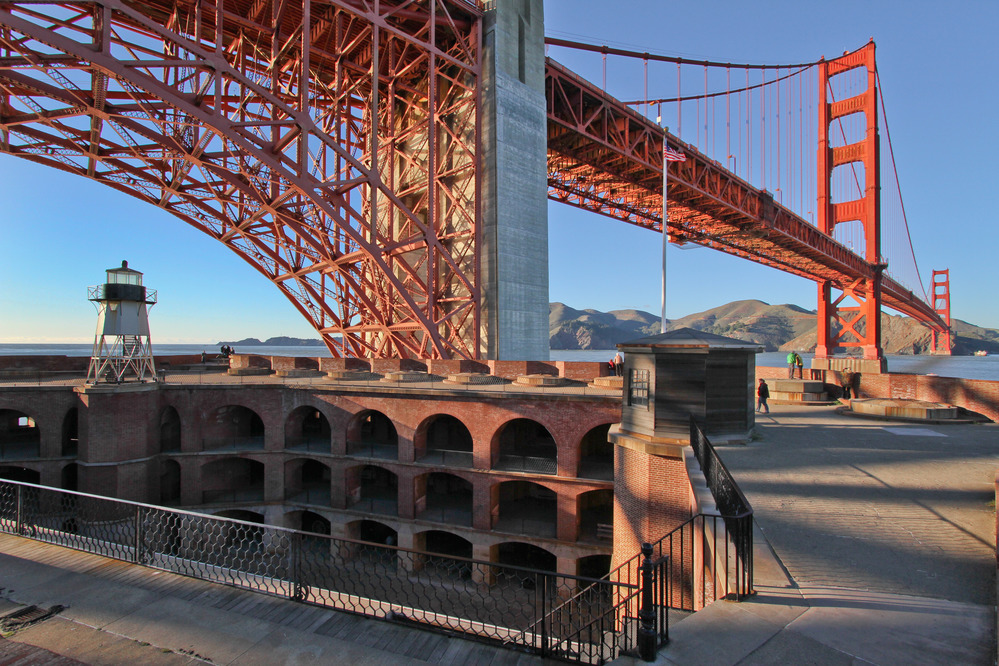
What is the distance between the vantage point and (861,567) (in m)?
4.26

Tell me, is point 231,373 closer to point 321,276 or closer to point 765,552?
point 321,276

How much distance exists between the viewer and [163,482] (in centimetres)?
1889

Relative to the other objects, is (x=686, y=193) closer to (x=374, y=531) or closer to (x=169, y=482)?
(x=374, y=531)

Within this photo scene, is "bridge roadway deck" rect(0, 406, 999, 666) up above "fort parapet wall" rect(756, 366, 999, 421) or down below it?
below

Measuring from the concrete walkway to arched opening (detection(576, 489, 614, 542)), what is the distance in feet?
28.7

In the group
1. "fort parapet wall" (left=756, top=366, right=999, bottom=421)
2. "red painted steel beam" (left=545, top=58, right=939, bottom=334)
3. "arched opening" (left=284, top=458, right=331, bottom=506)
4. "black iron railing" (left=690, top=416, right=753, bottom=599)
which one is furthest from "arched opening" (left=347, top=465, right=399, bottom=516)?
"red painted steel beam" (left=545, top=58, right=939, bottom=334)

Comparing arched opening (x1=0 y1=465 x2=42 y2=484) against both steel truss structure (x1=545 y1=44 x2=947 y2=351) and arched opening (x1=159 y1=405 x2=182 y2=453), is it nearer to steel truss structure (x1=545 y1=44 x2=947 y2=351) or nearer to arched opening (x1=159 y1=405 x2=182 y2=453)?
arched opening (x1=159 y1=405 x2=182 y2=453)

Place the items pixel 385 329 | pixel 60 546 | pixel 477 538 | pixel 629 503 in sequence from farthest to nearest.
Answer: pixel 385 329 < pixel 477 538 < pixel 629 503 < pixel 60 546

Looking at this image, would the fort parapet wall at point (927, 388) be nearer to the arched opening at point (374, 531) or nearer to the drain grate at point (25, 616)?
the drain grate at point (25, 616)

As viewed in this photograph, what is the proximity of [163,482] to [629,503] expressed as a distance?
1924 centimetres

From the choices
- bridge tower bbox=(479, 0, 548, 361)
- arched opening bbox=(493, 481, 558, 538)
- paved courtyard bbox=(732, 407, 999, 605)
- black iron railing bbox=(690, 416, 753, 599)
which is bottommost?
arched opening bbox=(493, 481, 558, 538)

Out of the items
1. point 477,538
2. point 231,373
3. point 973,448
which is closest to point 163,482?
point 231,373

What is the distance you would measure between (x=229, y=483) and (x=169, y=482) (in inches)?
90.6

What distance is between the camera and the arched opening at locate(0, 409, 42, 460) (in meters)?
17.7
